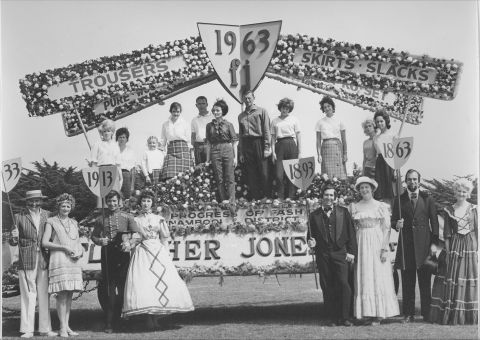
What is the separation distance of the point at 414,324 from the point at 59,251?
4.08 meters

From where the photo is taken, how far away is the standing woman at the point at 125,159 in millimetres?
9422

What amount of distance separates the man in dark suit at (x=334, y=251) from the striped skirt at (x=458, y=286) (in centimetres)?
106

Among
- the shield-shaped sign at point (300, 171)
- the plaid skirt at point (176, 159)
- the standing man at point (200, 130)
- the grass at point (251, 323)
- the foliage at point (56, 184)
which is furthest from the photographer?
the foliage at point (56, 184)

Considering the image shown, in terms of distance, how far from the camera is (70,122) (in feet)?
33.5

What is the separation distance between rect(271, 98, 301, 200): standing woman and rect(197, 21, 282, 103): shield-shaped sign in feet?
2.60

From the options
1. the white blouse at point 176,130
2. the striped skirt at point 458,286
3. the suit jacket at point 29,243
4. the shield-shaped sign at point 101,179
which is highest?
the white blouse at point 176,130

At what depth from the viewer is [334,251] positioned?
8117mm

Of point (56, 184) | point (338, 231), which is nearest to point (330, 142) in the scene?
point (338, 231)

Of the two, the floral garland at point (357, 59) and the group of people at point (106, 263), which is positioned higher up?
the floral garland at point (357, 59)

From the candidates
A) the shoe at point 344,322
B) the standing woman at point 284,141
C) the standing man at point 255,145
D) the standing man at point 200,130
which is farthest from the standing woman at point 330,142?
the shoe at point 344,322

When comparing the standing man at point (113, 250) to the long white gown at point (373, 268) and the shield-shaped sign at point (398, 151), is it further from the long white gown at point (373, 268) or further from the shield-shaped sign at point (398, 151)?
the shield-shaped sign at point (398, 151)

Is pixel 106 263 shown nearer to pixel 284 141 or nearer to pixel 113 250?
pixel 113 250

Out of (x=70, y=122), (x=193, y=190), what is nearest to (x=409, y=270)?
(x=193, y=190)

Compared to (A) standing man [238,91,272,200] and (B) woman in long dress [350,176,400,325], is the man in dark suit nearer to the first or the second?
(B) woman in long dress [350,176,400,325]
